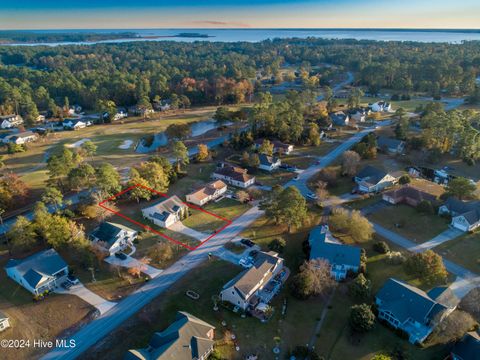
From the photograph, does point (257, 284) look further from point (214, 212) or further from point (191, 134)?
point (191, 134)

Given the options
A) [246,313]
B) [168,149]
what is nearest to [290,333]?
[246,313]

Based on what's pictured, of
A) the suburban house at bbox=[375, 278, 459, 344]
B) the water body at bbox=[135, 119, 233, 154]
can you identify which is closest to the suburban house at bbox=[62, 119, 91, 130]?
the water body at bbox=[135, 119, 233, 154]

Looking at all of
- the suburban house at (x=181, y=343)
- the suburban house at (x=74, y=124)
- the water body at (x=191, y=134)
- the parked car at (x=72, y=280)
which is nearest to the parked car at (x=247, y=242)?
the suburban house at (x=181, y=343)

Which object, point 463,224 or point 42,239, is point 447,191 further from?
point 42,239

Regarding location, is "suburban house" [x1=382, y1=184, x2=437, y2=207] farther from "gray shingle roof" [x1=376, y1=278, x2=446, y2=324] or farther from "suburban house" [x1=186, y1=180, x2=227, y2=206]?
"suburban house" [x1=186, y1=180, x2=227, y2=206]

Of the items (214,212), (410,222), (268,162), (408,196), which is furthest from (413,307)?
(268,162)

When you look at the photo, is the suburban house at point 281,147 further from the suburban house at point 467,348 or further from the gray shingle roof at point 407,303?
the suburban house at point 467,348
